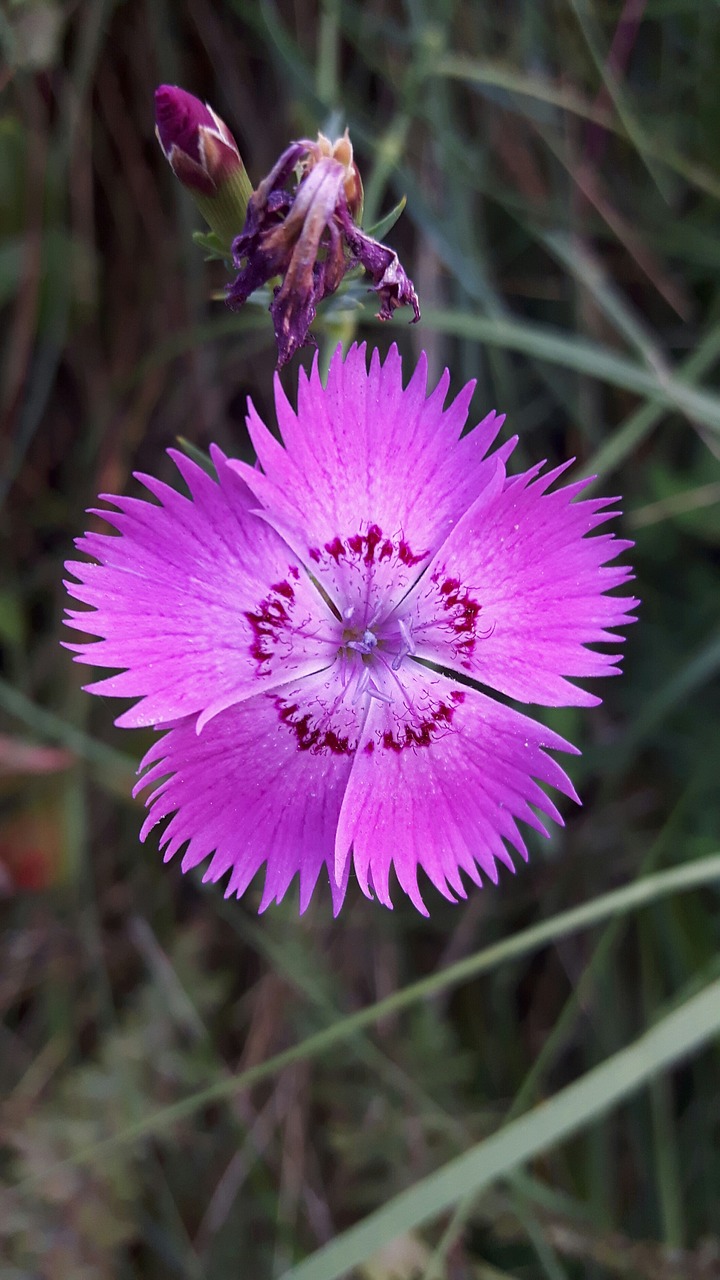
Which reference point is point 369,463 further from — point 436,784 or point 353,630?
point 436,784

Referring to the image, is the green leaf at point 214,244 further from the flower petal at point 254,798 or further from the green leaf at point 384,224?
the flower petal at point 254,798

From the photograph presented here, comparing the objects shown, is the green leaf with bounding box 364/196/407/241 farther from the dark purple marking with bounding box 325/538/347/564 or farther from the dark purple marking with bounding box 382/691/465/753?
the dark purple marking with bounding box 382/691/465/753

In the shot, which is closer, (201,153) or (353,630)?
(201,153)

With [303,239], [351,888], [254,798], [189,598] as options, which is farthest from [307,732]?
[351,888]

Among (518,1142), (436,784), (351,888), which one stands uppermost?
(436,784)

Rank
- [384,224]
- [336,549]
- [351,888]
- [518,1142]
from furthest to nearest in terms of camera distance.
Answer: [351,888], [518,1142], [336,549], [384,224]

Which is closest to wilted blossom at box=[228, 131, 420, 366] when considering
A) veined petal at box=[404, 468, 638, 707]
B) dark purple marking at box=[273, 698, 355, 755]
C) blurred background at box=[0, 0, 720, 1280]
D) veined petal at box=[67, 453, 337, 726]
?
veined petal at box=[67, 453, 337, 726]

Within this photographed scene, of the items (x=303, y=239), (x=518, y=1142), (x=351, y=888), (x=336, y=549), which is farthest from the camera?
(x=351, y=888)
